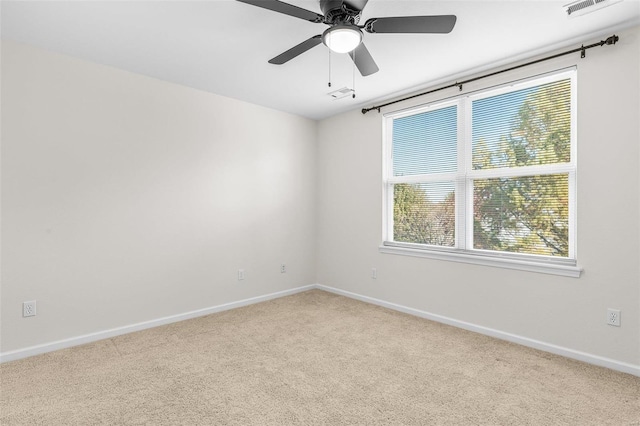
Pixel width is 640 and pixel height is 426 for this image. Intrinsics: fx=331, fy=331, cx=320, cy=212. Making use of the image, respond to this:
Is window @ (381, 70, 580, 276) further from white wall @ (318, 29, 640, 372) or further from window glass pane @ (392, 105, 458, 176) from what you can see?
white wall @ (318, 29, 640, 372)

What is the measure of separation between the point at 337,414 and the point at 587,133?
2827 millimetres

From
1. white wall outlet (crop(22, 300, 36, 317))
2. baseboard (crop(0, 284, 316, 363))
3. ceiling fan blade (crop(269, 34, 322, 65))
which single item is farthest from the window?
white wall outlet (crop(22, 300, 36, 317))

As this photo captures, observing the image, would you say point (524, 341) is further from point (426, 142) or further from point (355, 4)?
point (355, 4)

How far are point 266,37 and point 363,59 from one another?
815 millimetres

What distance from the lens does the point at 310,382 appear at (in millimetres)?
2330

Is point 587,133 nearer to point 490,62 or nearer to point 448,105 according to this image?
point 490,62

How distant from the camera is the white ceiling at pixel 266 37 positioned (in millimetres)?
2221

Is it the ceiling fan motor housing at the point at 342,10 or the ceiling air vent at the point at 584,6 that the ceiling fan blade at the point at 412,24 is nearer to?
the ceiling fan motor housing at the point at 342,10

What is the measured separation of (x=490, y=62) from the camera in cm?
305

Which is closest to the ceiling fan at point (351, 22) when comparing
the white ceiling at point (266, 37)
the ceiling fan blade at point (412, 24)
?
the ceiling fan blade at point (412, 24)

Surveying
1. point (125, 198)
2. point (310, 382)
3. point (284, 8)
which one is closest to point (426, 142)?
point (284, 8)

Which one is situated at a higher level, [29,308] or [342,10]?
[342,10]

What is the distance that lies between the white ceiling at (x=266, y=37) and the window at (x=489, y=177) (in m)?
0.44

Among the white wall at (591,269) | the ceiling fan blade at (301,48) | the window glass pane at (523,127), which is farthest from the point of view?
the window glass pane at (523,127)
